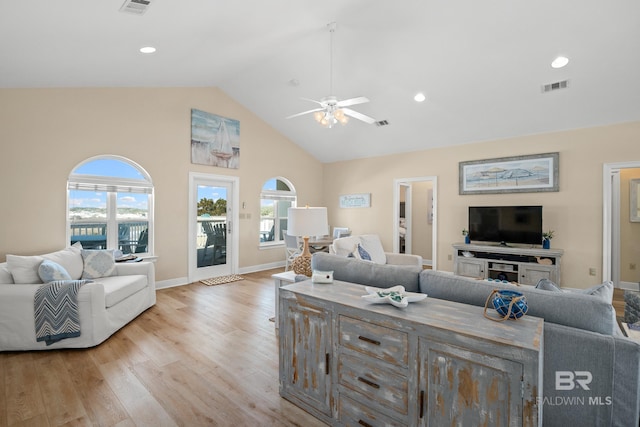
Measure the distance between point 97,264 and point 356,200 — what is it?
17.8 feet

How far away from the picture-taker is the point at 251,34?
3.78 m

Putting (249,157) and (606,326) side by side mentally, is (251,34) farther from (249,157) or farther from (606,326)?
(606,326)

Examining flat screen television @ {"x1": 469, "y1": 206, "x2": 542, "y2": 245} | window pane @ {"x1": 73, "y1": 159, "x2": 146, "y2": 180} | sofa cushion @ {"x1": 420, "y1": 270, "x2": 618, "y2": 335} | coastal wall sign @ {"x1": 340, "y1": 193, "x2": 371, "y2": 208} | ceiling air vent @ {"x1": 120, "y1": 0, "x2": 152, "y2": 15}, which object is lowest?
sofa cushion @ {"x1": 420, "y1": 270, "x2": 618, "y2": 335}

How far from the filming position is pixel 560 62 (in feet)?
12.5

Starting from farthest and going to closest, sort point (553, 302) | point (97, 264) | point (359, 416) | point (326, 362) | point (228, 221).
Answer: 1. point (228, 221)
2. point (97, 264)
3. point (326, 362)
4. point (359, 416)
5. point (553, 302)

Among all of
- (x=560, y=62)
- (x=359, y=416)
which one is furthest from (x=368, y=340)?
(x=560, y=62)

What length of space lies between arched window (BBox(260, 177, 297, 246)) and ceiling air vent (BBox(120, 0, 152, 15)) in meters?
4.37

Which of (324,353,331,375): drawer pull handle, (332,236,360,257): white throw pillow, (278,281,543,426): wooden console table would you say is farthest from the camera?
(332,236,360,257): white throw pillow

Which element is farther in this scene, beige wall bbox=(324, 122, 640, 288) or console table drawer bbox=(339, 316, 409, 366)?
beige wall bbox=(324, 122, 640, 288)

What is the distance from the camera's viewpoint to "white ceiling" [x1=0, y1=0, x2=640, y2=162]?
2982mm

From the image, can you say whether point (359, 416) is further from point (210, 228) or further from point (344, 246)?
point (210, 228)

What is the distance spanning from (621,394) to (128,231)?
19.1ft

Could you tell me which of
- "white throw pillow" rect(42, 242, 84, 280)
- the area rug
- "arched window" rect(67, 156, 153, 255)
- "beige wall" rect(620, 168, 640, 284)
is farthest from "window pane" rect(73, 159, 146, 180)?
"beige wall" rect(620, 168, 640, 284)

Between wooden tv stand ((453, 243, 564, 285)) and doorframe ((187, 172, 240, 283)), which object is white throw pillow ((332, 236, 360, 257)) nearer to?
wooden tv stand ((453, 243, 564, 285))
